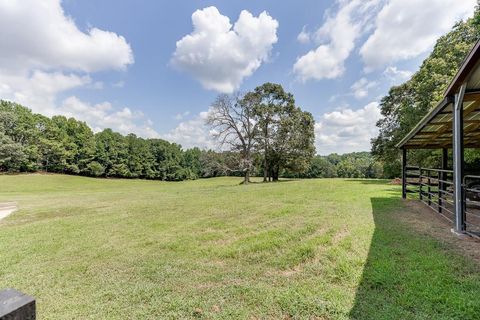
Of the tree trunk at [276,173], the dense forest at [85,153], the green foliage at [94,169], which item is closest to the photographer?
the tree trunk at [276,173]

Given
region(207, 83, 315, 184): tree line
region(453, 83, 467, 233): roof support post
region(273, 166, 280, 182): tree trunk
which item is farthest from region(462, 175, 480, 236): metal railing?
region(273, 166, 280, 182): tree trunk

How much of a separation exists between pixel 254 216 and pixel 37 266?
14.3ft

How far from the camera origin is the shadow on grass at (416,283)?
7.22ft

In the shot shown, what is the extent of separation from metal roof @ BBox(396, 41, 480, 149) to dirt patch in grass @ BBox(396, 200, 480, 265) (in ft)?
7.24

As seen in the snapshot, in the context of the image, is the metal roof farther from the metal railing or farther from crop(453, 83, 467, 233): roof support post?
the metal railing

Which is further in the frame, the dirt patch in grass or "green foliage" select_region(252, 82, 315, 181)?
"green foliage" select_region(252, 82, 315, 181)

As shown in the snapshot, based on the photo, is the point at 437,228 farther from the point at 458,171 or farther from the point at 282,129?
the point at 282,129

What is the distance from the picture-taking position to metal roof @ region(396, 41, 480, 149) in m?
3.51

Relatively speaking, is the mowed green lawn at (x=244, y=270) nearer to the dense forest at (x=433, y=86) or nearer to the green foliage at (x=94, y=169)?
the dense forest at (x=433, y=86)

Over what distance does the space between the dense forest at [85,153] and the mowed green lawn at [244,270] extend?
59.3 ft

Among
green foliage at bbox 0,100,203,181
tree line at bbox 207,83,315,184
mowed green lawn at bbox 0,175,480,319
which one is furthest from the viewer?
green foliage at bbox 0,100,203,181

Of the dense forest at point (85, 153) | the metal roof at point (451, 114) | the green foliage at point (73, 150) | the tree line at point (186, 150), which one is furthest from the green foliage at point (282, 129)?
the green foliage at point (73, 150)

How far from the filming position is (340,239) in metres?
4.03

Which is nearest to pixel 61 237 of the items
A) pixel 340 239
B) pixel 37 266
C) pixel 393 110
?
pixel 37 266
